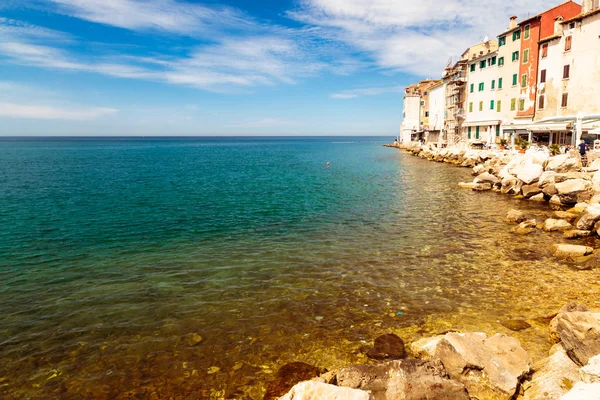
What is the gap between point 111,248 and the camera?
61.0 ft

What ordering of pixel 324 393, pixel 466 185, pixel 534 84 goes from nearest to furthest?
pixel 324 393
pixel 466 185
pixel 534 84

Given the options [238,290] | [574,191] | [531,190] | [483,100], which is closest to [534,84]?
[483,100]

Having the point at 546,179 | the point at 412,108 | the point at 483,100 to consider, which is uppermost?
the point at 412,108

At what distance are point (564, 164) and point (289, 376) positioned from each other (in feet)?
101

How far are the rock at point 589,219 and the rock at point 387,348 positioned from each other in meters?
15.1

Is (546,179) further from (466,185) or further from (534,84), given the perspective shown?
(534,84)

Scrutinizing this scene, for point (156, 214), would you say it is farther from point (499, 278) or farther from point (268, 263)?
point (499, 278)

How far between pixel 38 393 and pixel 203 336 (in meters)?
3.86

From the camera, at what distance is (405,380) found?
766 centimetres

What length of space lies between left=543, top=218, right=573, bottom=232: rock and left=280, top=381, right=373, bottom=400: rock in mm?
18966

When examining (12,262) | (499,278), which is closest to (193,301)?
(12,262)

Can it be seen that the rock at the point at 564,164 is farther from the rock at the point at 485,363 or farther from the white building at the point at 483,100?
the white building at the point at 483,100

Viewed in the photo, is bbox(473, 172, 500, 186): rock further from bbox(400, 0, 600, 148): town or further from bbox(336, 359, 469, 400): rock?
bbox(336, 359, 469, 400): rock

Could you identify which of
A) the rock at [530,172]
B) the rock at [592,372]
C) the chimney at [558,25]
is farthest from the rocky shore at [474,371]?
the chimney at [558,25]
